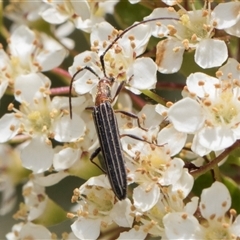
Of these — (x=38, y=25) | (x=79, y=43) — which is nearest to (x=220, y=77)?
(x=38, y=25)

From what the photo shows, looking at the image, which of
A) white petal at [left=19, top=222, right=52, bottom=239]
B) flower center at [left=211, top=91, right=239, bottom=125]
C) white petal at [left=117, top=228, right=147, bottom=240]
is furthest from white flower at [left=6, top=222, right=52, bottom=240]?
flower center at [left=211, top=91, right=239, bottom=125]

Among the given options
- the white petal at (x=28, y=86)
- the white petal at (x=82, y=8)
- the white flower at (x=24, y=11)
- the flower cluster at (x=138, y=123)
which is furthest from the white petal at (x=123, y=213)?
the white flower at (x=24, y=11)

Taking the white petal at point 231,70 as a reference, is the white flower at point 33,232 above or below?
below

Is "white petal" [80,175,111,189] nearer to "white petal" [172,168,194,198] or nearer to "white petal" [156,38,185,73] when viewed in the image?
"white petal" [172,168,194,198]

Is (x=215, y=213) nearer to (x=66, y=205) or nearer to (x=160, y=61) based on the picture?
(x=160, y=61)

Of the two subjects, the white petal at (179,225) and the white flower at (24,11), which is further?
the white flower at (24,11)

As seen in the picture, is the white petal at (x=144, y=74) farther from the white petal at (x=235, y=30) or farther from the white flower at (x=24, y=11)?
the white flower at (x=24, y=11)

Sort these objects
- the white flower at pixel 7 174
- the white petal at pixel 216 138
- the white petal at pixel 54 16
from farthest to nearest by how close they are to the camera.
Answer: the white flower at pixel 7 174 < the white petal at pixel 54 16 < the white petal at pixel 216 138
